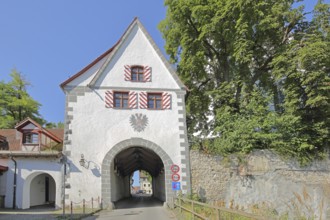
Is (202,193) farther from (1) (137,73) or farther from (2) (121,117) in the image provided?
(1) (137,73)

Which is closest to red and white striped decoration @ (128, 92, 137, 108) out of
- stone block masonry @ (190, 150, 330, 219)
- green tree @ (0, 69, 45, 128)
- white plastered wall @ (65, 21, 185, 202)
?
white plastered wall @ (65, 21, 185, 202)

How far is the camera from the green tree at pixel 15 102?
3145 cm

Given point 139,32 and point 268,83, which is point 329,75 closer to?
point 268,83

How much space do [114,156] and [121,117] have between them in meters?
2.55

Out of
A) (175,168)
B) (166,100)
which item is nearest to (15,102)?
(166,100)

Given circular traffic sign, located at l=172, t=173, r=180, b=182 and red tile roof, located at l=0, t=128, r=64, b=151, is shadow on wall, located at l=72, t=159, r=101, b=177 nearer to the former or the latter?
red tile roof, located at l=0, t=128, r=64, b=151

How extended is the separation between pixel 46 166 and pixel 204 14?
15452mm

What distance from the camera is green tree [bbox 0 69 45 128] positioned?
103 feet

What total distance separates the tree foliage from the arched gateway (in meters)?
2.88

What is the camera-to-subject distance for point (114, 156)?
19.9 m

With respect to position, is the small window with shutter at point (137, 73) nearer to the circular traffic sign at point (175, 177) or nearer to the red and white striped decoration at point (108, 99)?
the red and white striped decoration at point (108, 99)

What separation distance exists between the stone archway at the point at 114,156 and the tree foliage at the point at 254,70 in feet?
9.70

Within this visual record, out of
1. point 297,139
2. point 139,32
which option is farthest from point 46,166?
point 297,139

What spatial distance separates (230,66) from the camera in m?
26.0
